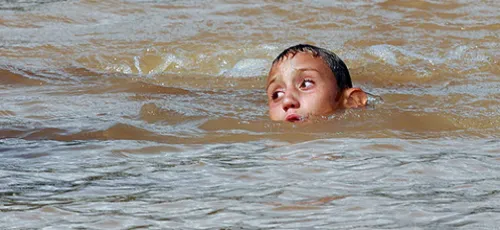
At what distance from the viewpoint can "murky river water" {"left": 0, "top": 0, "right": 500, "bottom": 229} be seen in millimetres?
3605

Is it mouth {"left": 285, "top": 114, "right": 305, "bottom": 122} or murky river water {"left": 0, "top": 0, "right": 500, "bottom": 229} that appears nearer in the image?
murky river water {"left": 0, "top": 0, "right": 500, "bottom": 229}

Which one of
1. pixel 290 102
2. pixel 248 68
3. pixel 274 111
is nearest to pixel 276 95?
pixel 274 111

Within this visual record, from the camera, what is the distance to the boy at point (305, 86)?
6.18 metres

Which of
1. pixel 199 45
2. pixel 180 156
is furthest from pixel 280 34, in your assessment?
pixel 180 156

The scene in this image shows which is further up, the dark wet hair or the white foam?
the dark wet hair

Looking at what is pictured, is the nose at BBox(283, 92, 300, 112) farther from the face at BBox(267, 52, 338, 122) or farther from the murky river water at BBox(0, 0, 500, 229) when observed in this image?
the murky river water at BBox(0, 0, 500, 229)

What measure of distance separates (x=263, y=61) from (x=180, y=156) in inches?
173

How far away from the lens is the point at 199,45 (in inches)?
384

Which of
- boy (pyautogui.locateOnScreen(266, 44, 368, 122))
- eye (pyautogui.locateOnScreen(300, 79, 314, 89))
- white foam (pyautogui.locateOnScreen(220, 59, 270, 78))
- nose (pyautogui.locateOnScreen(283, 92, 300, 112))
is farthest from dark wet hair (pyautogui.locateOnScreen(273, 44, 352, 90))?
white foam (pyautogui.locateOnScreen(220, 59, 270, 78))

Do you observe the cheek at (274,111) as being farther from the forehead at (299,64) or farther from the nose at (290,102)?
the forehead at (299,64)

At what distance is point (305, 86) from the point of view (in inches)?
249

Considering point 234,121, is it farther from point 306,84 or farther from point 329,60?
point 329,60

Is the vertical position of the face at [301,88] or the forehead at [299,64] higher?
the forehead at [299,64]

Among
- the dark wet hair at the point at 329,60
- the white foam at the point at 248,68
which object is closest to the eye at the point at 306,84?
the dark wet hair at the point at 329,60
